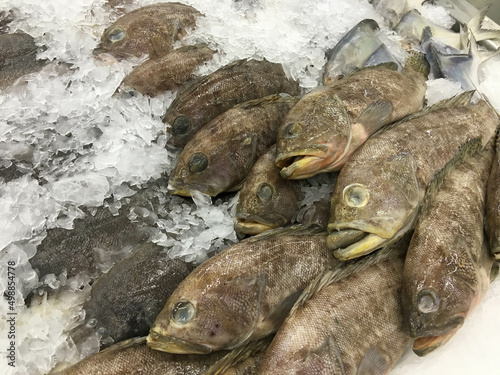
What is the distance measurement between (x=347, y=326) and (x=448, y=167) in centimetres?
102

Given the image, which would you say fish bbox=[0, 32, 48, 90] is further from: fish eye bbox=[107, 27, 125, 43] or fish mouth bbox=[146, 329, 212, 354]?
fish mouth bbox=[146, 329, 212, 354]

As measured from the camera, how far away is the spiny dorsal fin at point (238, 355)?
5.31 feet

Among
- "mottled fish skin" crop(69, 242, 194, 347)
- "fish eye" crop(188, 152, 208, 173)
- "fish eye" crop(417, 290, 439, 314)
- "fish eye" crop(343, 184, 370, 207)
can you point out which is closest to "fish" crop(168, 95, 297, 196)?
"fish eye" crop(188, 152, 208, 173)

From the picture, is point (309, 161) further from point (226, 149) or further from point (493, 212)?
point (493, 212)

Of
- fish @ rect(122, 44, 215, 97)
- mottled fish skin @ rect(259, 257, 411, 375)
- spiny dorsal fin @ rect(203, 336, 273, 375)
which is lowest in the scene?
spiny dorsal fin @ rect(203, 336, 273, 375)

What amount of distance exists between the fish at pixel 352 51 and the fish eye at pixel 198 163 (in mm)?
1235

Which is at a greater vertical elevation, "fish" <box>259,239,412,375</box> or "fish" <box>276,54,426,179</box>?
"fish" <box>276,54,426,179</box>

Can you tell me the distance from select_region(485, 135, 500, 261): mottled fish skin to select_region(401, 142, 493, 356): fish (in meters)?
0.03

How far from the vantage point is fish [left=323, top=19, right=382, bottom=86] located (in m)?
3.08

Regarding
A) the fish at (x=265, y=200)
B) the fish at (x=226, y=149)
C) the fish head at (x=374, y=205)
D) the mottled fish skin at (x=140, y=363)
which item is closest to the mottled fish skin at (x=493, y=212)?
the fish head at (x=374, y=205)

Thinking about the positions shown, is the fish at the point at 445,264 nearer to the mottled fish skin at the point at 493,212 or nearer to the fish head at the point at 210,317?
the mottled fish skin at the point at 493,212

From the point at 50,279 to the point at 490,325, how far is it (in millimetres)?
2316

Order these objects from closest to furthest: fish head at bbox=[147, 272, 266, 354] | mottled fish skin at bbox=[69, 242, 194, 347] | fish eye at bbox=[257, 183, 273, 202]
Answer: fish head at bbox=[147, 272, 266, 354] < mottled fish skin at bbox=[69, 242, 194, 347] < fish eye at bbox=[257, 183, 273, 202]

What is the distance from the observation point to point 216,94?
2.68m
